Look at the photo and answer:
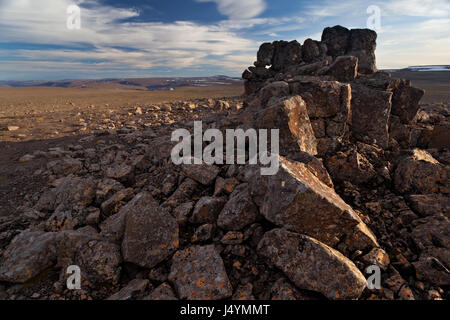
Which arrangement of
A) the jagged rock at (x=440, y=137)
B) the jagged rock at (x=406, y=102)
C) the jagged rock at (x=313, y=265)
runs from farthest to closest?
1. the jagged rock at (x=406, y=102)
2. the jagged rock at (x=440, y=137)
3. the jagged rock at (x=313, y=265)

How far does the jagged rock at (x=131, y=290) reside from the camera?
12.1ft

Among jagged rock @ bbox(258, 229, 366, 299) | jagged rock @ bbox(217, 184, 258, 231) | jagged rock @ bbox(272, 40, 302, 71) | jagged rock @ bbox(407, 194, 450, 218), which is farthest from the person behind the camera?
jagged rock @ bbox(272, 40, 302, 71)

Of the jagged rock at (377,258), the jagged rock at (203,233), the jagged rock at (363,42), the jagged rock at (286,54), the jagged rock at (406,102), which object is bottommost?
the jagged rock at (377,258)

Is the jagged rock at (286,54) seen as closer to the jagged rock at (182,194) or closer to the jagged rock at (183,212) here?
the jagged rock at (182,194)

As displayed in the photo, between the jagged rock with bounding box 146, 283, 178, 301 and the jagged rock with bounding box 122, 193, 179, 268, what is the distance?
59 cm

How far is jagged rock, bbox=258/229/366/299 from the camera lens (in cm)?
341

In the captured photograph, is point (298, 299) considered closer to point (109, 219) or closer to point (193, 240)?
point (193, 240)

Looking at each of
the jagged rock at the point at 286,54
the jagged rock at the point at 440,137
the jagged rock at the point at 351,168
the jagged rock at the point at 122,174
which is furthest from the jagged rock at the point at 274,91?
the jagged rock at the point at 286,54

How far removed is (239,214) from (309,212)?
1.29 m

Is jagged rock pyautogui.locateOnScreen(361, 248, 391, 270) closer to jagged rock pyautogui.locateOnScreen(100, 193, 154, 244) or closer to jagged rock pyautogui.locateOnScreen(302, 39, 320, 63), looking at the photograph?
jagged rock pyautogui.locateOnScreen(100, 193, 154, 244)

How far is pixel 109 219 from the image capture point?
554 cm

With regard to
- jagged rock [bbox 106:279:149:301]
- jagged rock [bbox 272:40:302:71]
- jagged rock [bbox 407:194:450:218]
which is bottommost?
jagged rock [bbox 106:279:149:301]

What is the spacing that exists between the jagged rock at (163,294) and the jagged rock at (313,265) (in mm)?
1585
